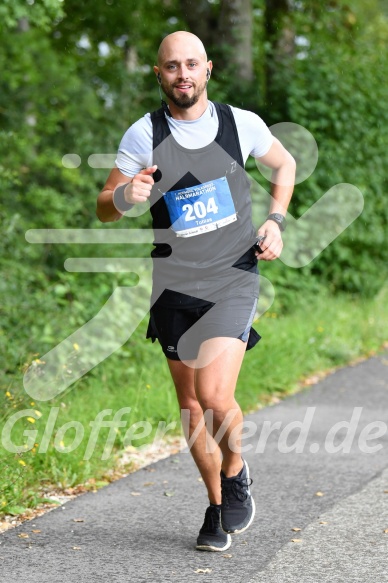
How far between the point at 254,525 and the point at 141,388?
8.06ft

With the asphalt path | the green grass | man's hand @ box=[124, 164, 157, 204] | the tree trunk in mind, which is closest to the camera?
man's hand @ box=[124, 164, 157, 204]

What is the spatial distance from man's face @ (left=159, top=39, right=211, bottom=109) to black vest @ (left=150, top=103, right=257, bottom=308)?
138 mm

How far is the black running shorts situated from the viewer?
471 cm

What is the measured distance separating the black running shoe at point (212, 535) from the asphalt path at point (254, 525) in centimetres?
5

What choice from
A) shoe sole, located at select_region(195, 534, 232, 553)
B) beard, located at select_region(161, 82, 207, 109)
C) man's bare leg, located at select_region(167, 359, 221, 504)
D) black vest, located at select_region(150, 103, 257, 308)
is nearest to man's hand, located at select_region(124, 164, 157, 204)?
black vest, located at select_region(150, 103, 257, 308)

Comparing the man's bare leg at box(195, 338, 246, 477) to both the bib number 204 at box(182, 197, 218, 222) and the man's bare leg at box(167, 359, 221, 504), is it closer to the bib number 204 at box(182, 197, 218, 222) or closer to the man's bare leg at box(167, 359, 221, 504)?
the man's bare leg at box(167, 359, 221, 504)

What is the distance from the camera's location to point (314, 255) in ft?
42.1

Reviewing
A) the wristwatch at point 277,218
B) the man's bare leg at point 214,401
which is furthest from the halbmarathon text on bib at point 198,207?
the man's bare leg at point 214,401

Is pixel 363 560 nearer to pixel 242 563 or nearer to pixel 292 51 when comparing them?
pixel 242 563

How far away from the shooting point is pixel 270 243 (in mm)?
4688

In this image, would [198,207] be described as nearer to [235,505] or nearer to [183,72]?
[183,72]

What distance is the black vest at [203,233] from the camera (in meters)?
4.61

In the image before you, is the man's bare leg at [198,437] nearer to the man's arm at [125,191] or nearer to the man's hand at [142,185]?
the man's arm at [125,191]

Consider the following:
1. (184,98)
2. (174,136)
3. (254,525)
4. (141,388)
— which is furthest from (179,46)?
(141,388)
